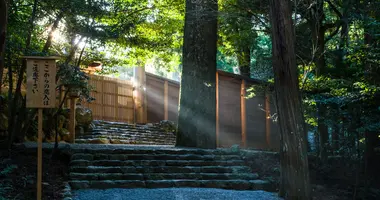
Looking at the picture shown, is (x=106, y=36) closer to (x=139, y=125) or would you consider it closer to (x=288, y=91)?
(x=288, y=91)

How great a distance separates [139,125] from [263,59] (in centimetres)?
727

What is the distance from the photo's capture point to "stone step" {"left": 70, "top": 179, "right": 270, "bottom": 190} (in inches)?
297

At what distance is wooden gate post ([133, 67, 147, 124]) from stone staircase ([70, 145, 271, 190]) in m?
9.48

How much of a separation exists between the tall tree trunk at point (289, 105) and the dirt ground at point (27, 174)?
12.7ft

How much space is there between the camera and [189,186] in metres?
8.24

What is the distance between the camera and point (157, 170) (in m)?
8.71

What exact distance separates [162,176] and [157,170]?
31 cm

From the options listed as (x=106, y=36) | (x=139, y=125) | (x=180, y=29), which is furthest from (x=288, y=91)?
(x=139, y=125)

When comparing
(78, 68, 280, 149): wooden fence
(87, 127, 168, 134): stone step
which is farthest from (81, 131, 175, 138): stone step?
(78, 68, 280, 149): wooden fence

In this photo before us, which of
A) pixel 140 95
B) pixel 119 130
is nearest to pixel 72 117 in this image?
pixel 119 130

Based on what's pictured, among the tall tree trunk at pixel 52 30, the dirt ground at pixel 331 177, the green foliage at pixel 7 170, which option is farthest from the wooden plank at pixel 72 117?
the dirt ground at pixel 331 177

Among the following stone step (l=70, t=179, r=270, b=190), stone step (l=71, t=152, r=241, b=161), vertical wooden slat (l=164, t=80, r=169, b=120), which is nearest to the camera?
stone step (l=70, t=179, r=270, b=190)

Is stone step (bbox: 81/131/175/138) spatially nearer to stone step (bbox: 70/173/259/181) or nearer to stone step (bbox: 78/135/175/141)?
stone step (bbox: 78/135/175/141)

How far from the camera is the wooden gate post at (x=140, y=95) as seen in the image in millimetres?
19156
